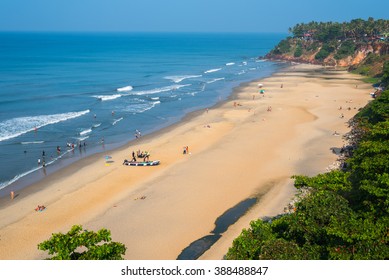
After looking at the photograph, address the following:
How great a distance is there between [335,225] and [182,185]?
53.9 ft

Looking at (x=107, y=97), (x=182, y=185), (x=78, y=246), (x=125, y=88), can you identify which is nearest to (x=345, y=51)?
(x=125, y=88)

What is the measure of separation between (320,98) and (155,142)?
30900mm

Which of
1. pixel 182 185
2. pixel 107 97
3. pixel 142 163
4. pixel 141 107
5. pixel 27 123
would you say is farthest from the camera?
pixel 107 97

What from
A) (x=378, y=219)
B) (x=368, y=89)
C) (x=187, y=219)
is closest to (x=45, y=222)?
(x=187, y=219)

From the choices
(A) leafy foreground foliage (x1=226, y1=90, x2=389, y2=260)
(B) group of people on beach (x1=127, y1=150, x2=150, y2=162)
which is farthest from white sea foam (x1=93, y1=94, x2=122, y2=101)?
(A) leafy foreground foliage (x1=226, y1=90, x2=389, y2=260)

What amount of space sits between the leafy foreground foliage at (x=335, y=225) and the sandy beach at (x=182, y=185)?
5661 mm

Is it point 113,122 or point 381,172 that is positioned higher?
point 381,172

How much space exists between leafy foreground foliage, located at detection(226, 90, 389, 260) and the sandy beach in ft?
18.6

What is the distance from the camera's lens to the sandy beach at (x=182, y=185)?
71.2 feet

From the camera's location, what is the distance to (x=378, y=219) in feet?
44.2

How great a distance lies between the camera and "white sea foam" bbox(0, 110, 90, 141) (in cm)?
4278

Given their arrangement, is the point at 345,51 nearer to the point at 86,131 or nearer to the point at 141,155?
the point at 86,131

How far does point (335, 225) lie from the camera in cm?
1249

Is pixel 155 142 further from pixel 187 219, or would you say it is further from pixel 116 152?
pixel 187 219
